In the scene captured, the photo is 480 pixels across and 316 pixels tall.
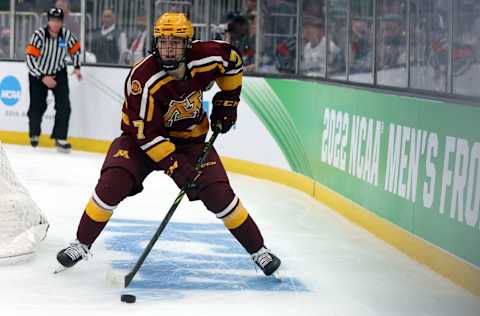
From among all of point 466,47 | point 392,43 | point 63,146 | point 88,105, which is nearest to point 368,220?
point 392,43

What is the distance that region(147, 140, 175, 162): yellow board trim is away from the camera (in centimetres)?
527

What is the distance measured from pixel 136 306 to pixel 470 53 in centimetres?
213

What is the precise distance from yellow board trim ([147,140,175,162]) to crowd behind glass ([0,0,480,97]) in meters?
1.51

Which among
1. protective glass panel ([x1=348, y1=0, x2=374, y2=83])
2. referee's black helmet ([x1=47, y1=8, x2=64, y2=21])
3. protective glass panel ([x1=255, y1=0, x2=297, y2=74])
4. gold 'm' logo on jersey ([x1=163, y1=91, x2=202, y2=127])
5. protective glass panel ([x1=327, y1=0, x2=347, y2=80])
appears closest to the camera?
gold 'm' logo on jersey ([x1=163, y1=91, x2=202, y2=127])

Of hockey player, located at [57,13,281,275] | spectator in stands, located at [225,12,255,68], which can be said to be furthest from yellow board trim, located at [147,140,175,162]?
spectator in stands, located at [225,12,255,68]

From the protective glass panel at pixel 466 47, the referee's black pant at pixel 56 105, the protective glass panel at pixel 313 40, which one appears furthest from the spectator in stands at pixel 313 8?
the protective glass panel at pixel 466 47

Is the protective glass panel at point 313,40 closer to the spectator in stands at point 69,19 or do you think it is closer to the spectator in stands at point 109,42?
the spectator in stands at point 109,42

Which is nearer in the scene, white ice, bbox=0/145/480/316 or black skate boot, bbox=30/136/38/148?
white ice, bbox=0/145/480/316

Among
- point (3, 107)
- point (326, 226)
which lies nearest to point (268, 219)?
point (326, 226)

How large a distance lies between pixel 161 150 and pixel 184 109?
0.80 feet

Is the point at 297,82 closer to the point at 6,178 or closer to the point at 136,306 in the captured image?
the point at 6,178

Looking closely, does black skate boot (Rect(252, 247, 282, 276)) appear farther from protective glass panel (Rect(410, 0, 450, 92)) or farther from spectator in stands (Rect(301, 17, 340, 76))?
spectator in stands (Rect(301, 17, 340, 76))

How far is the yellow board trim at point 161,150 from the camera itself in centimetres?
527

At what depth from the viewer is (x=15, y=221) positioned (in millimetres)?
5703
